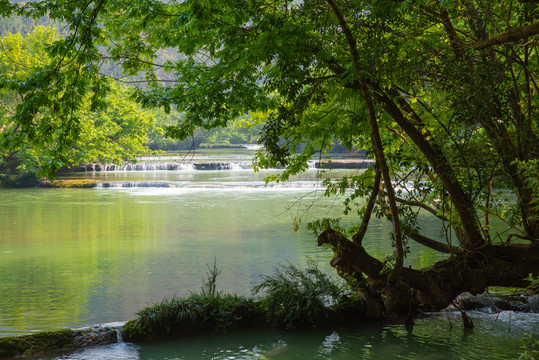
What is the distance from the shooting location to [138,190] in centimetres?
2702

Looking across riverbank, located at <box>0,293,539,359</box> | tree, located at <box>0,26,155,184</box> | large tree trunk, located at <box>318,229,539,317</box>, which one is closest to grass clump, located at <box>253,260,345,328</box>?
riverbank, located at <box>0,293,539,359</box>

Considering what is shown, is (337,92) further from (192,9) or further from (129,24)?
(129,24)

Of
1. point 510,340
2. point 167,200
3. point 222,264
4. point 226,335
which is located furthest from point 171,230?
point 510,340

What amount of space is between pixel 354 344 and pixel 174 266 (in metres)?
5.17

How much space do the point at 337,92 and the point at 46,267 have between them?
23.6 ft

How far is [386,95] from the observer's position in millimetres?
6008

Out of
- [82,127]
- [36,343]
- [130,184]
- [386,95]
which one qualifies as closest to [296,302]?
[386,95]

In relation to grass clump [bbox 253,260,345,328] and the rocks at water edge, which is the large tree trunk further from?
the rocks at water edge

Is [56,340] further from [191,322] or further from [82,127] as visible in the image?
[82,127]

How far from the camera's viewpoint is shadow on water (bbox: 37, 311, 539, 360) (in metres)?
6.27

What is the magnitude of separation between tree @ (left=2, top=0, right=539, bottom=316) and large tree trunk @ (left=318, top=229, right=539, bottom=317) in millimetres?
15

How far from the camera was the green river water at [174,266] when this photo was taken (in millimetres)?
6508

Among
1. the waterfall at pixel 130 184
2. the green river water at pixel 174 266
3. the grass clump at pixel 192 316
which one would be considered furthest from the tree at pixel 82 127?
the grass clump at pixel 192 316

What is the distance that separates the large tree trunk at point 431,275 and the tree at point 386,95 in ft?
0.05
